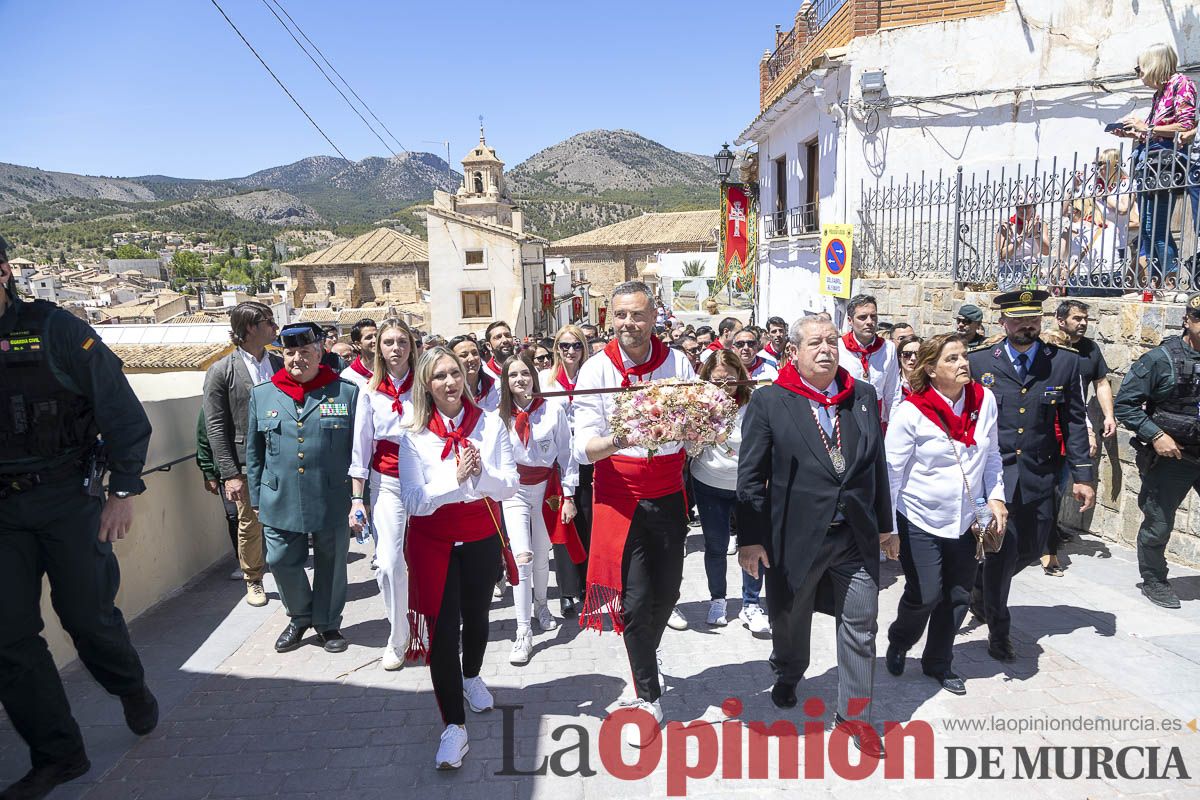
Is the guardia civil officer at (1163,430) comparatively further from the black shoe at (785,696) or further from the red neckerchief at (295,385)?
the red neckerchief at (295,385)

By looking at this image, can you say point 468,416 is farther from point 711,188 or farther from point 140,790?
point 711,188

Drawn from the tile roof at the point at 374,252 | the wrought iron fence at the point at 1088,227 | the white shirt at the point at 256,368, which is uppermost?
the tile roof at the point at 374,252

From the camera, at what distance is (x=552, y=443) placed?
195 inches

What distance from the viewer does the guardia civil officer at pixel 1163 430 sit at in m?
4.94

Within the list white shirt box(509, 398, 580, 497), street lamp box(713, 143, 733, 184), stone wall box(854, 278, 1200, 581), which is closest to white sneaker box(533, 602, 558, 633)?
white shirt box(509, 398, 580, 497)

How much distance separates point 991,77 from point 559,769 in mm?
12180

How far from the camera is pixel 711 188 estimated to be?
13500 centimetres

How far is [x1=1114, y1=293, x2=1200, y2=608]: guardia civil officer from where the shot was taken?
4941 millimetres

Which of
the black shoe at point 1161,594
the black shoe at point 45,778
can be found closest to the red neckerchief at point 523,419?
the black shoe at point 45,778

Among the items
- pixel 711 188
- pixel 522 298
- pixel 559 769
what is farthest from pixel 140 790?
pixel 711 188

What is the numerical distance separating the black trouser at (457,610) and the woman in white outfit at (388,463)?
0.70 meters

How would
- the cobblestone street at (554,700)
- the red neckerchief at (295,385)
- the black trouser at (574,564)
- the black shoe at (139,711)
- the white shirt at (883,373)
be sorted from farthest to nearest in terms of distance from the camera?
the white shirt at (883,373) → the black trouser at (574,564) → the red neckerchief at (295,385) → the black shoe at (139,711) → the cobblestone street at (554,700)

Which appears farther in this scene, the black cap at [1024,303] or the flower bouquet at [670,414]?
the black cap at [1024,303]

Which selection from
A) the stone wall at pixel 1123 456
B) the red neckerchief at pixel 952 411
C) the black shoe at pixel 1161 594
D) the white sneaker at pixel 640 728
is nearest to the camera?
the white sneaker at pixel 640 728
